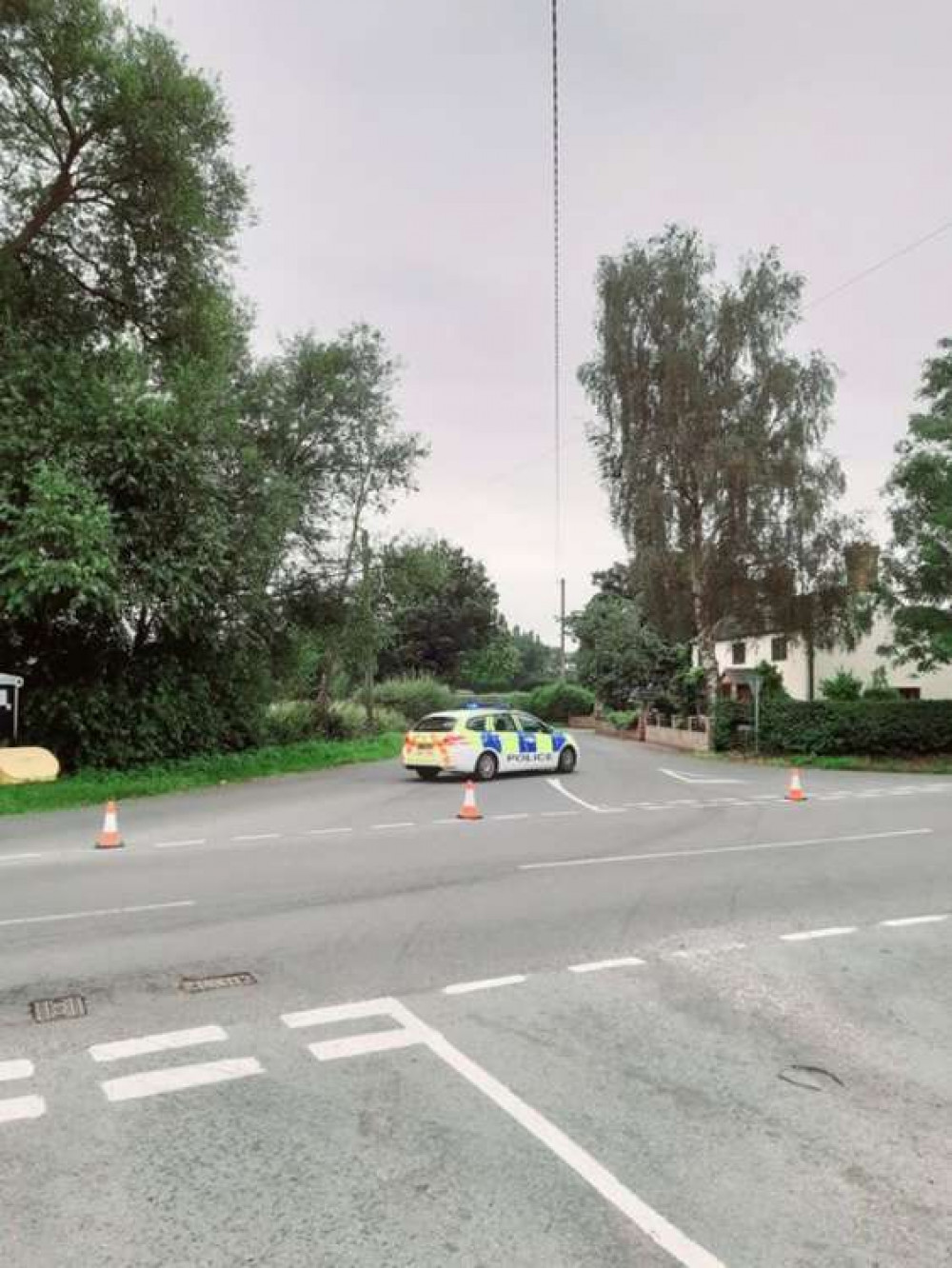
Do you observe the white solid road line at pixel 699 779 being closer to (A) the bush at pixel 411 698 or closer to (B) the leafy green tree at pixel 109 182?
(B) the leafy green tree at pixel 109 182

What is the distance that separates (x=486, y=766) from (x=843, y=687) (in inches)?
743

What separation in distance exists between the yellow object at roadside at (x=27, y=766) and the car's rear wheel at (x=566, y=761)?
11.6m

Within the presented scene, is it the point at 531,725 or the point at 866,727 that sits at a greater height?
the point at 531,725

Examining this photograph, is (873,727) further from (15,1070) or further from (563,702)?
(563,702)

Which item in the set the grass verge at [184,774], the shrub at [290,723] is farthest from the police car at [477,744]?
the shrub at [290,723]

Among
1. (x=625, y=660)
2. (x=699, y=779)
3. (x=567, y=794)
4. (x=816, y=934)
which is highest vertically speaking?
(x=625, y=660)

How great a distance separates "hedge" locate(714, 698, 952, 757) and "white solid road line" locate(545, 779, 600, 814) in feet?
33.3

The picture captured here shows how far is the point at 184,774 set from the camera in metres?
19.9

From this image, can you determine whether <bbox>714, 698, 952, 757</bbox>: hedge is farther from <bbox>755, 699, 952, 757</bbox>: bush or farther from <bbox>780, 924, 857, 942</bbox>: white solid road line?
<bbox>780, 924, 857, 942</bbox>: white solid road line

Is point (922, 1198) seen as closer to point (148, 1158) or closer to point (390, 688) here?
point (148, 1158)

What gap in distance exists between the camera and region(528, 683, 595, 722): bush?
204 ft

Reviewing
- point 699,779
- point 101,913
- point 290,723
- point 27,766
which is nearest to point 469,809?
point 101,913

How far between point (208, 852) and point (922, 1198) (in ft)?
29.6

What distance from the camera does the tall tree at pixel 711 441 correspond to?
30312 millimetres
